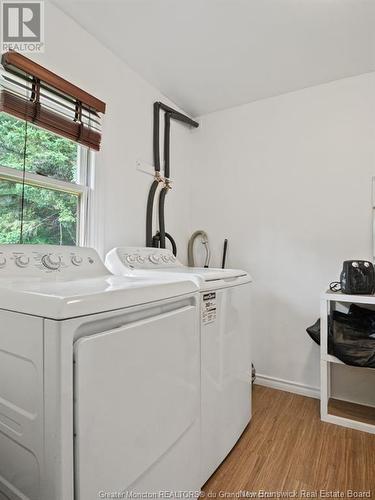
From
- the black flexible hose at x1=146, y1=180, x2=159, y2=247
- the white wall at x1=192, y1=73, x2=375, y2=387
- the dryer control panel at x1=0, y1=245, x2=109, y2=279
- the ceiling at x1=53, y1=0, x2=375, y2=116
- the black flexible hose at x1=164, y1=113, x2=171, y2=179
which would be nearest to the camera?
the dryer control panel at x1=0, y1=245, x2=109, y2=279

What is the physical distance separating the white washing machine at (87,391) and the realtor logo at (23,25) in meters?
1.42

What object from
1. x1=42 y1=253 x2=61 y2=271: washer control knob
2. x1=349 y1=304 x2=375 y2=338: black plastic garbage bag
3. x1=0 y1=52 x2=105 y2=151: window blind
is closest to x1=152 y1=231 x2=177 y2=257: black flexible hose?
x1=0 y1=52 x2=105 y2=151: window blind

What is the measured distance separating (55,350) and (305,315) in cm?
209

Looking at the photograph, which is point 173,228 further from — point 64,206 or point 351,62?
point 351,62

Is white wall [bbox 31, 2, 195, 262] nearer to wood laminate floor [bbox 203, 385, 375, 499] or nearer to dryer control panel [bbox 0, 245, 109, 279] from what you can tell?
dryer control panel [bbox 0, 245, 109, 279]

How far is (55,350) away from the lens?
678 mm

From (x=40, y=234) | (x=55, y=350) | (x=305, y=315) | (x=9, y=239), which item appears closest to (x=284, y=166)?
(x=305, y=315)

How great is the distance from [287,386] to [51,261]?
2.08 metres

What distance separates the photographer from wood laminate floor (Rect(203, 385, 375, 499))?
4.45 feet

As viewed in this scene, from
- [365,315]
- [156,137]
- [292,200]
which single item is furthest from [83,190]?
[365,315]

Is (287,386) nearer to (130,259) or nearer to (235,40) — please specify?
(130,259)

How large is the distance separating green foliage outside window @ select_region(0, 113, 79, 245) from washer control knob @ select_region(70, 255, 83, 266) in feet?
1.05

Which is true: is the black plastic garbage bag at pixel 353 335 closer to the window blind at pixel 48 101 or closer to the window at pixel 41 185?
the window at pixel 41 185

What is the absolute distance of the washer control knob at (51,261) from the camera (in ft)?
4.36
